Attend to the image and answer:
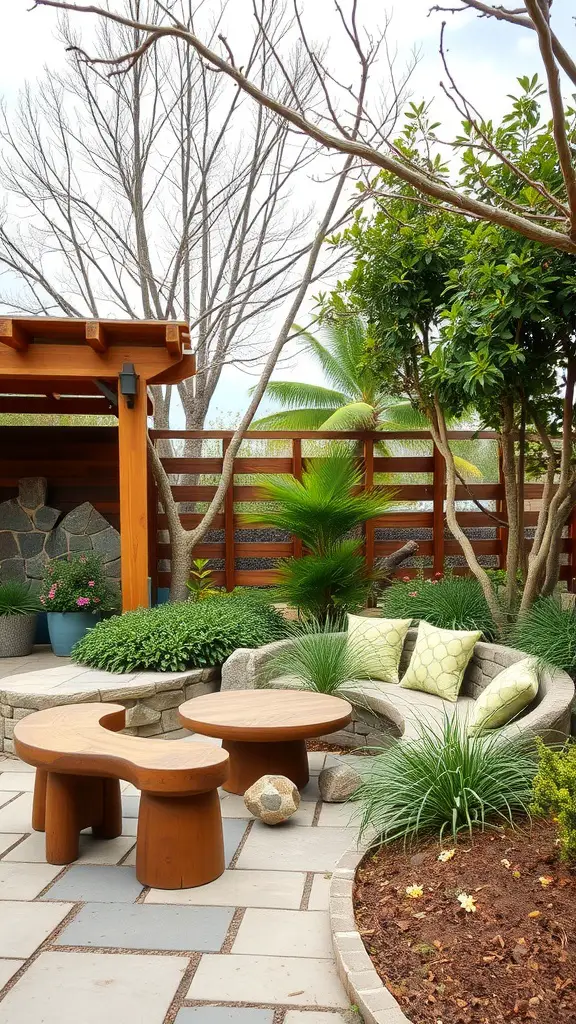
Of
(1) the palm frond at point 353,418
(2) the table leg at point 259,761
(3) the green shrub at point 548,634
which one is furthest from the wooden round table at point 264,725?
(1) the palm frond at point 353,418

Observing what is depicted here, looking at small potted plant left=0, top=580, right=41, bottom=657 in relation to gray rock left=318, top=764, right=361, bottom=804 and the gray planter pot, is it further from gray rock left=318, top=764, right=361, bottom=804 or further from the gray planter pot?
gray rock left=318, top=764, right=361, bottom=804

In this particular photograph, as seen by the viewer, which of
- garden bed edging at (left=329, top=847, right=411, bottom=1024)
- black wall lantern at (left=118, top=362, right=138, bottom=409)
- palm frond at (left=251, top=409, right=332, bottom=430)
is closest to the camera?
garden bed edging at (left=329, top=847, right=411, bottom=1024)

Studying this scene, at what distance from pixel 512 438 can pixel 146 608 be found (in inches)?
117

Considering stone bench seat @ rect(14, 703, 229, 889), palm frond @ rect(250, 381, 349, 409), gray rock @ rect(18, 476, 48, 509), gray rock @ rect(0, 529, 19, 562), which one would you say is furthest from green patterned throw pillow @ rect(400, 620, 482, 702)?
palm frond @ rect(250, 381, 349, 409)

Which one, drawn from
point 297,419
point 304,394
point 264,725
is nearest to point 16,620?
point 264,725

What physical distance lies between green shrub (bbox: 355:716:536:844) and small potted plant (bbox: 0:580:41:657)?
4518 mm

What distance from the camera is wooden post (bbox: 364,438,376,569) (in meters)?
7.56

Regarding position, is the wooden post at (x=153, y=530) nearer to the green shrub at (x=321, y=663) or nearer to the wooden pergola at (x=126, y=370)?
the wooden pergola at (x=126, y=370)

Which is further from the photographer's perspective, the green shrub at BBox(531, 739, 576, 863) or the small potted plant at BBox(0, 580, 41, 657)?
the small potted plant at BBox(0, 580, 41, 657)

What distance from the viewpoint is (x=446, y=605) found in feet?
18.2

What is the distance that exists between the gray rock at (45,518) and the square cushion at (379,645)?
3753mm

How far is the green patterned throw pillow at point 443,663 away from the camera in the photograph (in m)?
4.65

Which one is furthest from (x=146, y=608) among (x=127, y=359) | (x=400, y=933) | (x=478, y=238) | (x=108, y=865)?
(x=400, y=933)

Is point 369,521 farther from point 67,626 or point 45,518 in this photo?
point 45,518
